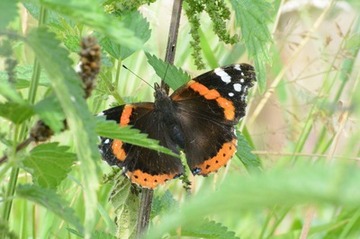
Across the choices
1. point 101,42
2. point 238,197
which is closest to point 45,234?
point 101,42

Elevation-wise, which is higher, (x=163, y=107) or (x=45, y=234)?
(x=163, y=107)

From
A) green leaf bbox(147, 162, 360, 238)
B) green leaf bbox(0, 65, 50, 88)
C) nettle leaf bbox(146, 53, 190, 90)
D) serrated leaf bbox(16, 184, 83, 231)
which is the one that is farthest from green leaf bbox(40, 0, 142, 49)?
nettle leaf bbox(146, 53, 190, 90)

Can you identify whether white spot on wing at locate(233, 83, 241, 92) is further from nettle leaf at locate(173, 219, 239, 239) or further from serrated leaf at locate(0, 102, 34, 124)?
serrated leaf at locate(0, 102, 34, 124)

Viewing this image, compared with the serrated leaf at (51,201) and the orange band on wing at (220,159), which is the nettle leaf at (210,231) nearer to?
the orange band on wing at (220,159)

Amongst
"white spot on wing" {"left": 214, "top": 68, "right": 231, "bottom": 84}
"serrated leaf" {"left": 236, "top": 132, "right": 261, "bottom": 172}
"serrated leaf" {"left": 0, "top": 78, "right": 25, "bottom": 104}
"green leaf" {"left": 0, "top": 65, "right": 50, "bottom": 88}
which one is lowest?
"serrated leaf" {"left": 236, "top": 132, "right": 261, "bottom": 172}

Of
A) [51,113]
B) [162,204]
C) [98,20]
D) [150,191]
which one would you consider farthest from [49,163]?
[162,204]

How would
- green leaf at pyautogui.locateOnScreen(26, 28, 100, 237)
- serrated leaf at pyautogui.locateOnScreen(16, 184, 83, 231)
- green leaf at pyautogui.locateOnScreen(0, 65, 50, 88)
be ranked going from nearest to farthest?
green leaf at pyautogui.locateOnScreen(26, 28, 100, 237), serrated leaf at pyautogui.locateOnScreen(16, 184, 83, 231), green leaf at pyautogui.locateOnScreen(0, 65, 50, 88)

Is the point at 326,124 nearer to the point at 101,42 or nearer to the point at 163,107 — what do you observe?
the point at 163,107
